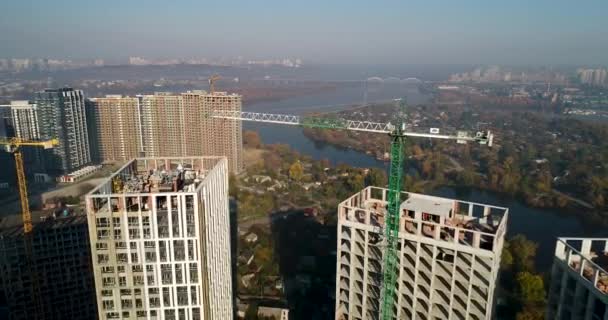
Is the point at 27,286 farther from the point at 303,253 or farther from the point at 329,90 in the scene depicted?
the point at 329,90

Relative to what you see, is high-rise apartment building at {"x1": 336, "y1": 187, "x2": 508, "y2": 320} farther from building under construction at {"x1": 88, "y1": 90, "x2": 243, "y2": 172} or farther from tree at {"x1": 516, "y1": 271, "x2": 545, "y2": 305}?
building under construction at {"x1": 88, "y1": 90, "x2": 243, "y2": 172}

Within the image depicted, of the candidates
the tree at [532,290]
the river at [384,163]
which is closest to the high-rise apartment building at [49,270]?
the tree at [532,290]

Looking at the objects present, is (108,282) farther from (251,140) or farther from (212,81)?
(251,140)

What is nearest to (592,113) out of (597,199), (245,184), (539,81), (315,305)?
(539,81)

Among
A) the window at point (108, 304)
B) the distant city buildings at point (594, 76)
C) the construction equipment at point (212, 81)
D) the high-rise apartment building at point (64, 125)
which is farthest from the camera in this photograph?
the distant city buildings at point (594, 76)

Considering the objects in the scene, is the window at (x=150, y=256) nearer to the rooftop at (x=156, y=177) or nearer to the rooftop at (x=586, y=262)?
the rooftop at (x=156, y=177)

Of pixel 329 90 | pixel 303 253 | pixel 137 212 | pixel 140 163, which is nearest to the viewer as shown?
pixel 137 212
